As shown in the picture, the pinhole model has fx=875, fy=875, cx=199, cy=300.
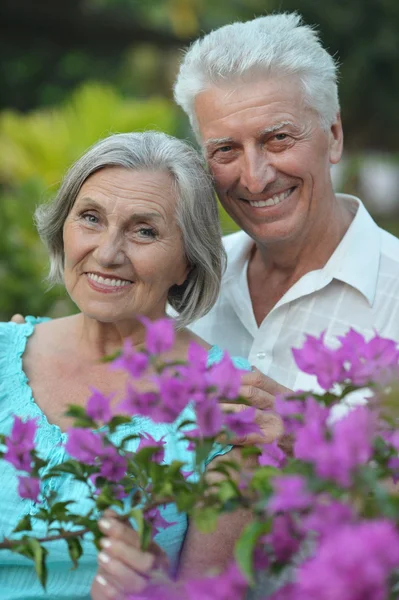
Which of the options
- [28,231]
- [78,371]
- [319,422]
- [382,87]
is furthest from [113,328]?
[382,87]

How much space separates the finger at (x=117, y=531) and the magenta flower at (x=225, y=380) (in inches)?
13.9

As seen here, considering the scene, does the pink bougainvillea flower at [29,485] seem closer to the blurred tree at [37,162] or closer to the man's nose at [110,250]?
the man's nose at [110,250]

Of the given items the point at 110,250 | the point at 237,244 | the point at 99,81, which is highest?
the point at 110,250

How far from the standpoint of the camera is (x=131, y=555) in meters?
1.50

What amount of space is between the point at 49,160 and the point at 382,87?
13.9 m

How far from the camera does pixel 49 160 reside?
7.39 metres

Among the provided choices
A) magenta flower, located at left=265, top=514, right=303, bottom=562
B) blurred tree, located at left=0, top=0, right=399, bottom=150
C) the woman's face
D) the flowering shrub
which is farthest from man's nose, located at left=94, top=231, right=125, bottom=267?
blurred tree, located at left=0, top=0, right=399, bottom=150

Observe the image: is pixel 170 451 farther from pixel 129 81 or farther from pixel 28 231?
pixel 129 81

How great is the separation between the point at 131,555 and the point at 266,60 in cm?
181

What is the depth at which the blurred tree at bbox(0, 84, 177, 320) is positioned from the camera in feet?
18.3

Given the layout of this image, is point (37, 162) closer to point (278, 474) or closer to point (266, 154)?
point (266, 154)

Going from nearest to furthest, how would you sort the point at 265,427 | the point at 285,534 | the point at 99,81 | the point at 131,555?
the point at 285,534 → the point at 131,555 → the point at 265,427 → the point at 99,81

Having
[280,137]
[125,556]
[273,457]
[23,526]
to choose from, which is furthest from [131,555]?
[280,137]

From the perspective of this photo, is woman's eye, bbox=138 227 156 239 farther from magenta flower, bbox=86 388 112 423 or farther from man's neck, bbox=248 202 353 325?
magenta flower, bbox=86 388 112 423
